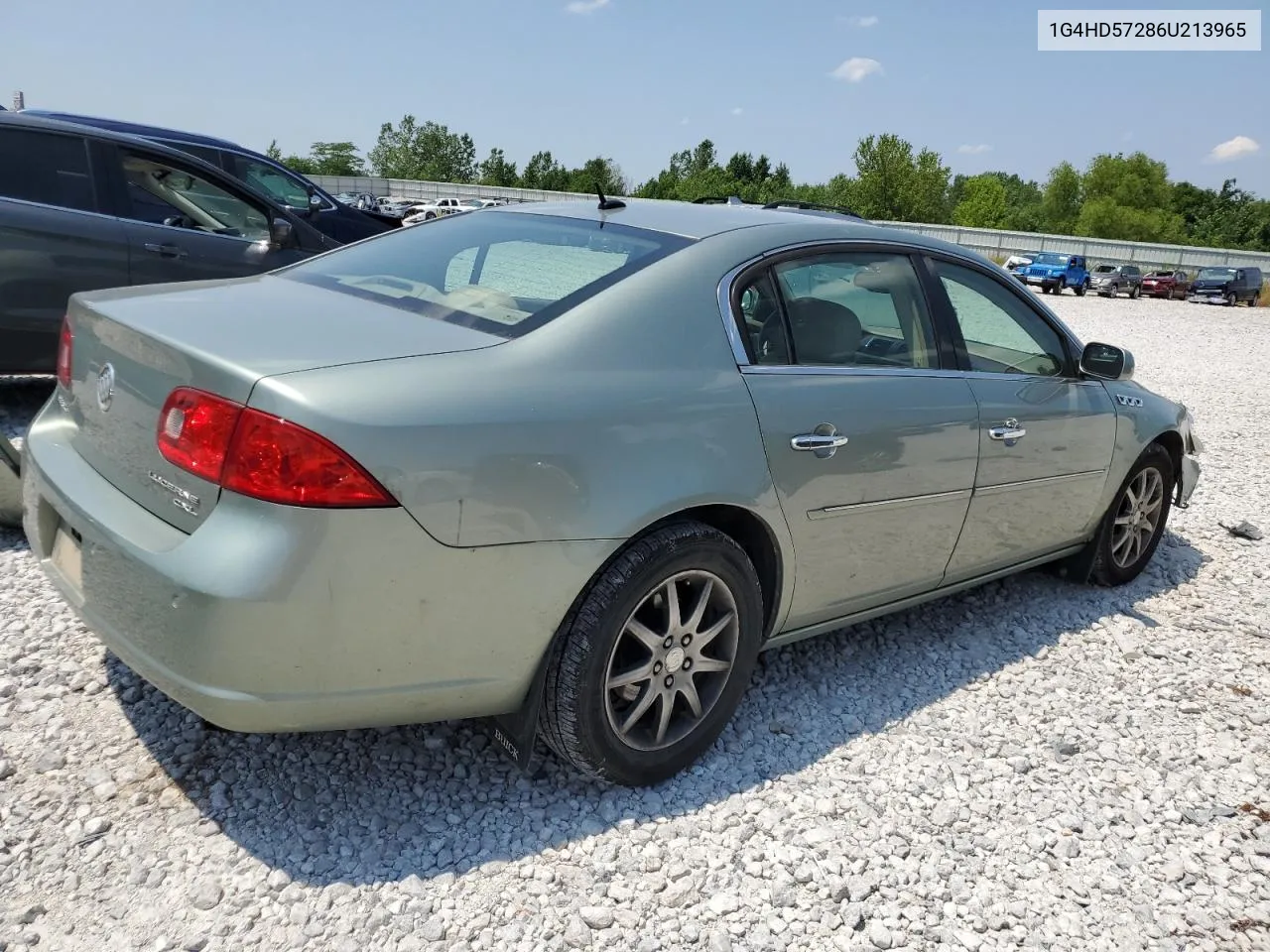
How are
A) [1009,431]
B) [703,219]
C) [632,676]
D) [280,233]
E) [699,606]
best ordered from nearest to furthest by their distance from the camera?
[632,676] → [699,606] → [703,219] → [1009,431] → [280,233]

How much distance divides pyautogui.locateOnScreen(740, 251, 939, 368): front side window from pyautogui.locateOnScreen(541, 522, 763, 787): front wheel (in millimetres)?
686

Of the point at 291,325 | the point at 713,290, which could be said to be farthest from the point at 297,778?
the point at 713,290

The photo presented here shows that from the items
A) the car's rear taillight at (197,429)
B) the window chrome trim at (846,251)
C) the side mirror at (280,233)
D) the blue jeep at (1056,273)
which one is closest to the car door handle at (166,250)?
the side mirror at (280,233)

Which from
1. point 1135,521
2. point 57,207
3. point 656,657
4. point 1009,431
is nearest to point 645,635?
point 656,657

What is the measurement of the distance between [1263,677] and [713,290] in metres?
2.90

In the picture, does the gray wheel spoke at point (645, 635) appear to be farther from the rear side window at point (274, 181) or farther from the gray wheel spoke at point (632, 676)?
the rear side window at point (274, 181)

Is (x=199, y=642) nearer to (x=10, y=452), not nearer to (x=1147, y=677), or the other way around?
Answer: (x=10, y=452)

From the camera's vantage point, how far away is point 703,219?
3.15m

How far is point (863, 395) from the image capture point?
10.1 ft

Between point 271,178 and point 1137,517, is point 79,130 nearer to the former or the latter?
point 271,178

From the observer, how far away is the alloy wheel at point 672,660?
8.70 feet

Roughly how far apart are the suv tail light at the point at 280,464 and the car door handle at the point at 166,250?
4.47m

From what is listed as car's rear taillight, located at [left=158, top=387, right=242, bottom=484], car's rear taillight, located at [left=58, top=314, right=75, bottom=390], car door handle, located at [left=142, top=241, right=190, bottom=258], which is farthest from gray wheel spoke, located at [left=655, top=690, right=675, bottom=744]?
car door handle, located at [left=142, top=241, right=190, bottom=258]

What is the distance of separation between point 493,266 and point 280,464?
1179mm
